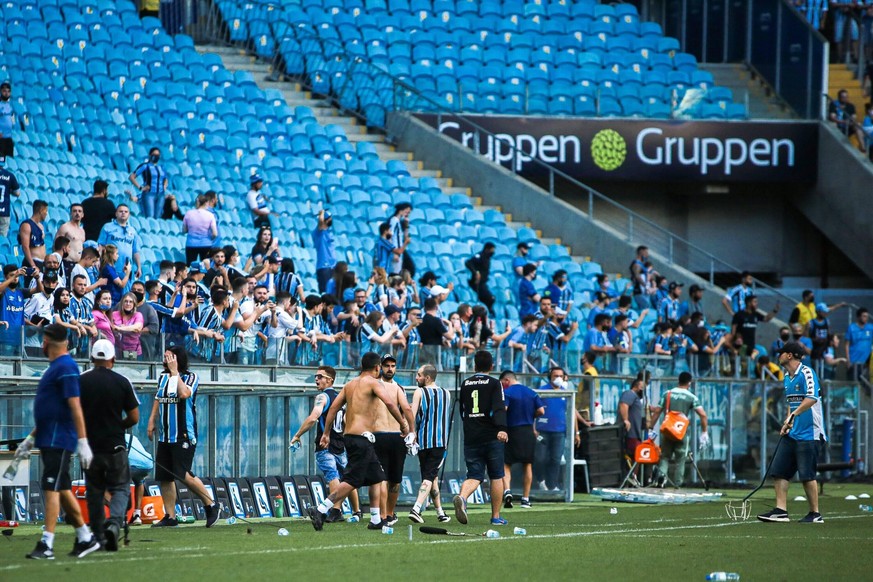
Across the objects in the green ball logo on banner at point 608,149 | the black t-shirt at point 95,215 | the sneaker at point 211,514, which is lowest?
the sneaker at point 211,514

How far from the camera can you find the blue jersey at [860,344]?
1179 inches

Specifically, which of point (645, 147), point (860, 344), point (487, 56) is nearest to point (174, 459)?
point (860, 344)

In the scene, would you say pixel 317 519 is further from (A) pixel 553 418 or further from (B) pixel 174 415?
(A) pixel 553 418

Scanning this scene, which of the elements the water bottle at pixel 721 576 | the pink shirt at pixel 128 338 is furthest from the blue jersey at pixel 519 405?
the water bottle at pixel 721 576

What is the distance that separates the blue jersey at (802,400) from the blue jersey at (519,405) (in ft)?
14.1

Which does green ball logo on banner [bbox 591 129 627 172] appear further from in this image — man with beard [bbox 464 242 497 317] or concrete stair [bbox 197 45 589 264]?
man with beard [bbox 464 242 497 317]

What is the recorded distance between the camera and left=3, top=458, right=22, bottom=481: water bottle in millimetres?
12188

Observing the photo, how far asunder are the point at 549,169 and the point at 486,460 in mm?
17216

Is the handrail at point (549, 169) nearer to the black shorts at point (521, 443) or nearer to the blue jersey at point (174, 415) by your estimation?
the black shorts at point (521, 443)

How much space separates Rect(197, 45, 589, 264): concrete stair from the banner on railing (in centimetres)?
104

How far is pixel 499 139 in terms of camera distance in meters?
33.0

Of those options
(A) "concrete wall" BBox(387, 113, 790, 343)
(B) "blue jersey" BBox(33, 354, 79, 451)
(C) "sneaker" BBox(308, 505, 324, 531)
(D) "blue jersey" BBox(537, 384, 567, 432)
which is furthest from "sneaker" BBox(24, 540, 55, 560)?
(A) "concrete wall" BBox(387, 113, 790, 343)

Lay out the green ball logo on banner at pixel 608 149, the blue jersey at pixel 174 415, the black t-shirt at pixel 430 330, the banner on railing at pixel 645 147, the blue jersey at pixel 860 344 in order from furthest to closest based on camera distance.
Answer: the green ball logo on banner at pixel 608 149, the banner on railing at pixel 645 147, the blue jersey at pixel 860 344, the black t-shirt at pixel 430 330, the blue jersey at pixel 174 415

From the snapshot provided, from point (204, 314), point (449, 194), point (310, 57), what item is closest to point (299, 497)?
point (204, 314)
